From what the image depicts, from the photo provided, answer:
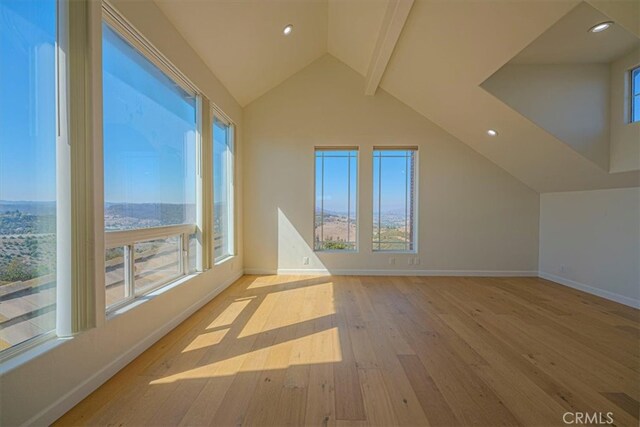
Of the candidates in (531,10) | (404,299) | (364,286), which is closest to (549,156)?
(531,10)

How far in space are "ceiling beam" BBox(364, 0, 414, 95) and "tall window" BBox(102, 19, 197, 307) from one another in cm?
234

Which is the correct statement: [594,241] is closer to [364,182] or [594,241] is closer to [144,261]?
[364,182]

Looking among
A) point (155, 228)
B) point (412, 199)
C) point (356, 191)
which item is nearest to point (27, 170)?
point (155, 228)

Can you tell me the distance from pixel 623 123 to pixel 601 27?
1.14m

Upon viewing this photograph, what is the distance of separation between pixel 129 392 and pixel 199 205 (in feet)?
6.32

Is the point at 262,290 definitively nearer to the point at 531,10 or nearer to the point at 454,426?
the point at 454,426

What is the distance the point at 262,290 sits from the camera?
12.4ft

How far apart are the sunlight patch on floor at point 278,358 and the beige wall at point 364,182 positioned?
7.78 ft

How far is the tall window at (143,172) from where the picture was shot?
1.92 m

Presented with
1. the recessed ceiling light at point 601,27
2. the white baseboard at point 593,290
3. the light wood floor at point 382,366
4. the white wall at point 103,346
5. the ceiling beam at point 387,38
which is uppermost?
the ceiling beam at point 387,38

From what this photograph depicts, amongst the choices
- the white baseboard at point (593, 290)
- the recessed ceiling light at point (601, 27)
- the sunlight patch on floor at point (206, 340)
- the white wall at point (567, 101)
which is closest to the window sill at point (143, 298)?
the sunlight patch on floor at point (206, 340)

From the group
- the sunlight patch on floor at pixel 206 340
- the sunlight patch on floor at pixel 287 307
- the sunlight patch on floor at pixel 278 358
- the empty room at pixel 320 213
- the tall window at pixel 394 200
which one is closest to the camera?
the empty room at pixel 320 213

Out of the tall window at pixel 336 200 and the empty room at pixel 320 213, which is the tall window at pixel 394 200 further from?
the tall window at pixel 336 200

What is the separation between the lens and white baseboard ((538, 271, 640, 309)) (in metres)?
3.23
